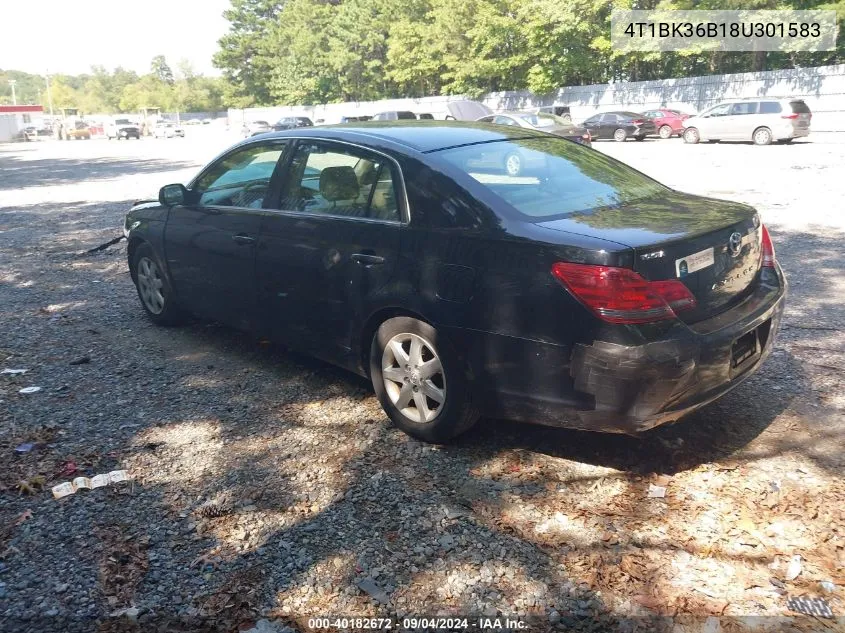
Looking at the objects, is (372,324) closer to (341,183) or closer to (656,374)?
(341,183)

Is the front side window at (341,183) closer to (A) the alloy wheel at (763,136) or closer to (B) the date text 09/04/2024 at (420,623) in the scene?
(B) the date text 09/04/2024 at (420,623)

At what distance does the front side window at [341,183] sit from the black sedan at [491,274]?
13mm

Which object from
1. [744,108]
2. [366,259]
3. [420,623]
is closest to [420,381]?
[366,259]

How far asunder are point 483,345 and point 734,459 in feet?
4.80

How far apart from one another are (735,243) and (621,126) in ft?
99.0

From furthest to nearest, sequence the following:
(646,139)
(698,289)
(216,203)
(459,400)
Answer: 1. (646,139)
2. (216,203)
3. (459,400)
4. (698,289)

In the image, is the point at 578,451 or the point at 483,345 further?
the point at 578,451

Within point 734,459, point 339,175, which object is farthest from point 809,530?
point 339,175

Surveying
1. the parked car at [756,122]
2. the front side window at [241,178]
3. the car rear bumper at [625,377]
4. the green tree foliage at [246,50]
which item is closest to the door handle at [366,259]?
the car rear bumper at [625,377]

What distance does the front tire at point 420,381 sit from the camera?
12.4 feet

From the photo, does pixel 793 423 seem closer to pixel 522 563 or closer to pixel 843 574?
pixel 843 574

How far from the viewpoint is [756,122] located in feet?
81.4

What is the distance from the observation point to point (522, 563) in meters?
3.02

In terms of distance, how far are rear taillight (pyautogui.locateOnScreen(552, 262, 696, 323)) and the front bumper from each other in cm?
13
